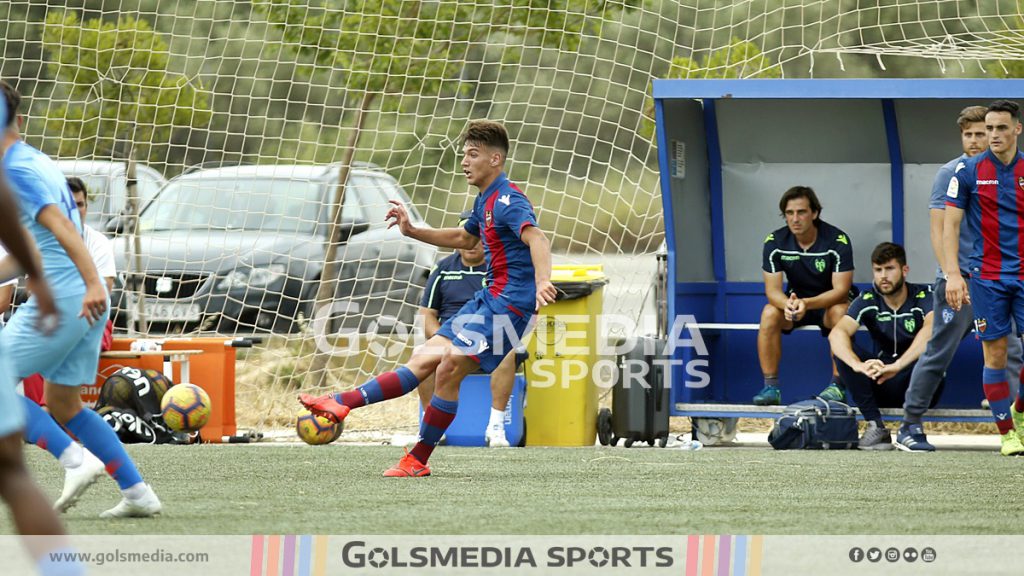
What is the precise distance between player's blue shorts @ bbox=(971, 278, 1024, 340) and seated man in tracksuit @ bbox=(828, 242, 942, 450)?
3.54ft

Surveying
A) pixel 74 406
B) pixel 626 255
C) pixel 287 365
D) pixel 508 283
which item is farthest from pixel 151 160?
pixel 74 406

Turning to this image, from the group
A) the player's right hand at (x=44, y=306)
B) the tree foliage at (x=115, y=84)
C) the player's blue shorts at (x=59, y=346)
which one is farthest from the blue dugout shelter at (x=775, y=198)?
the player's right hand at (x=44, y=306)

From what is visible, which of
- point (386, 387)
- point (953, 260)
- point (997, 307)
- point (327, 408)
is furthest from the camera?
point (997, 307)

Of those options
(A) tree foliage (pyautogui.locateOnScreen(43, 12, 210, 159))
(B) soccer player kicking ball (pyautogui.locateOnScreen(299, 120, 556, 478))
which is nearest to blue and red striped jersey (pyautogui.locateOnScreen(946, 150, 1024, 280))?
(B) soccer player kicking ball (pyautogui.locateOnScreen(299, 120, 556, 478))

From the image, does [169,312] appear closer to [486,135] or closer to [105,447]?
[486,135]

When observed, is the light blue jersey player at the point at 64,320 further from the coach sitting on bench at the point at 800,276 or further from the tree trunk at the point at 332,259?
the tree trunk at the point at 332,259

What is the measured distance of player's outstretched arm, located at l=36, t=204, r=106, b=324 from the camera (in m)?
4.87

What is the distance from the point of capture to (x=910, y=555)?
4.32 metres

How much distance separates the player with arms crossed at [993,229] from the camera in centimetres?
801

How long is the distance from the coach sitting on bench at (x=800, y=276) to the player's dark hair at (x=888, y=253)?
0.83 feet

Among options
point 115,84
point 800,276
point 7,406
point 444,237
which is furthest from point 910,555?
point 115,84

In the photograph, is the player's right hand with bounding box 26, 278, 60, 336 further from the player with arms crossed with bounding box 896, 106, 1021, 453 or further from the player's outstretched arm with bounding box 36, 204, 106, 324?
the player with arms crossed with bounding box 896, 106, 1021, 453

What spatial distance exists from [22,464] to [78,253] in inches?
67.3

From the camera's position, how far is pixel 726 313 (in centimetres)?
1061
